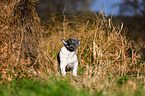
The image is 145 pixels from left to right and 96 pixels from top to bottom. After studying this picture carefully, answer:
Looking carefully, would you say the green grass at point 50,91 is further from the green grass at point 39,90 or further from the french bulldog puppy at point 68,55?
the french bulldog puppy at point 68,55

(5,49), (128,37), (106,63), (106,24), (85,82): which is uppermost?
(106,24)

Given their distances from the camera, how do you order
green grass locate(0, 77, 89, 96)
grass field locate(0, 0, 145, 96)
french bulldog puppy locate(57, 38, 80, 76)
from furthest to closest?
french bulldog puppy locate(57, 38, 80, 76), grass field locate(0, 0, 145, 96), green grass locate(0, 77, 89, 96)

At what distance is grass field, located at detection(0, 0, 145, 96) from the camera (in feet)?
8.14

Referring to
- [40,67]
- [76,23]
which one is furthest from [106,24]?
[40,67]

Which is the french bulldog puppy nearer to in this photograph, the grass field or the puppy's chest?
the puppy's chest

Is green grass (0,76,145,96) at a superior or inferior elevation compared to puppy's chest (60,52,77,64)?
inferior

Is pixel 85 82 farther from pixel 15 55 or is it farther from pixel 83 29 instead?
pixel 83 29

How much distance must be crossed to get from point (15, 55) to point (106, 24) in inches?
105

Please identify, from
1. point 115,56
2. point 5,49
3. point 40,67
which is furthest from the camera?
point 115,56

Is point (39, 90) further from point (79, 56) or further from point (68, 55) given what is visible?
point (79, 56)

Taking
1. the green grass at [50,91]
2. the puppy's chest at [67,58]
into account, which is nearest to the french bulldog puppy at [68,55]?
the puppy's chest at [67,58]

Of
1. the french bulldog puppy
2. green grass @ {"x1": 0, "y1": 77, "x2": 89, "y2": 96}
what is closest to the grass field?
green grass @ {"x1": 0, "y1": 77, "x2": 89, "y2": 96}

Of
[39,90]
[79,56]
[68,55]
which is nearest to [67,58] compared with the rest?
[68,55]

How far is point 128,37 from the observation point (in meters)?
4.61
